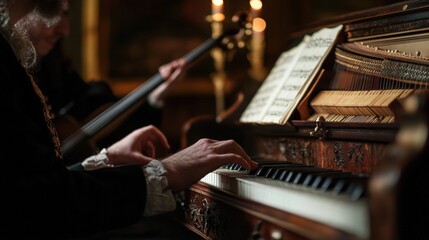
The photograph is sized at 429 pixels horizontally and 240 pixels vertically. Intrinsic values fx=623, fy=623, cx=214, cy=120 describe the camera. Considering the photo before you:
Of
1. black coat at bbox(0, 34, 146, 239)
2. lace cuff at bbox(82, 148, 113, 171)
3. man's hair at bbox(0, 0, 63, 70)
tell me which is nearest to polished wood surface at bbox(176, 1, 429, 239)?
black coat at bbox(0, 34, 146, 239)

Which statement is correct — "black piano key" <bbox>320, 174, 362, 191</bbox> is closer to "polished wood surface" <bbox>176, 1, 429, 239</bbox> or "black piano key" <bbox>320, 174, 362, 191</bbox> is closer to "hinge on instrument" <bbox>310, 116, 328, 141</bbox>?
"polished wood surface" <bbox>176, 1, 429, 239</bbox>

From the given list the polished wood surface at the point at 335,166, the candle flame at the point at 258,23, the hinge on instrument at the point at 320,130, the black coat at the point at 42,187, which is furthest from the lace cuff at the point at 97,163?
the candle flame at the point at 258,23

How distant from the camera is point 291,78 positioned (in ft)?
8.89

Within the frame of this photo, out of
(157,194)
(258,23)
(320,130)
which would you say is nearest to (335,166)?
(320,130)

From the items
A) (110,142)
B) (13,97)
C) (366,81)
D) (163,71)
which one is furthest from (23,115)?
(110,142)

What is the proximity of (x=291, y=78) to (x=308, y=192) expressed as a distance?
47.1 inches

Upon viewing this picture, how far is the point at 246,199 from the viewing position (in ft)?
6.16

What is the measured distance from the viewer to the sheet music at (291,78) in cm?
255

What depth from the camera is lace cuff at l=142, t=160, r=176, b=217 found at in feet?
6.39

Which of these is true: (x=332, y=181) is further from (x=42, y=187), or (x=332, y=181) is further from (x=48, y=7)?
(x=48, y=7)

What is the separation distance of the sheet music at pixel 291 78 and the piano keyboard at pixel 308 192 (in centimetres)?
49

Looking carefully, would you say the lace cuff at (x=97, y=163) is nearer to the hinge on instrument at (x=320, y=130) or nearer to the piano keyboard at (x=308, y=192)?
the piano keyboard at (x=308, y=192)

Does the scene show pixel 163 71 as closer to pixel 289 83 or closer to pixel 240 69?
pixel 289 83

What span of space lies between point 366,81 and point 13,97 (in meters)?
1.27
